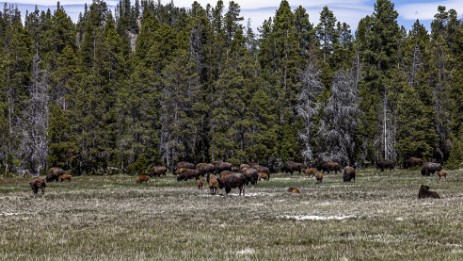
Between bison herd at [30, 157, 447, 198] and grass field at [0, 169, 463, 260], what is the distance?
4863 mm

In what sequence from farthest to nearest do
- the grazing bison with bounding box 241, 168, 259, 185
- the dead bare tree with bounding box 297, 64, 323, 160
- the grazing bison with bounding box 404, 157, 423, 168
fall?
the dead bare tree with bounding box 297, 64, 323, 160
the grazing bison with bounding box 404, 157, 423, 168
the grazing bison with bounding box 241, 168, 259, 185

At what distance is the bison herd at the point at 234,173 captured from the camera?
41.0 meters

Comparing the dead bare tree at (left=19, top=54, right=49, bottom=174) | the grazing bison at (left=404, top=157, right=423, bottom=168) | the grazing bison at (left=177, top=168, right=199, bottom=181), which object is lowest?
the grazing bison at (left=177, top=168, right=199, bottom=181)

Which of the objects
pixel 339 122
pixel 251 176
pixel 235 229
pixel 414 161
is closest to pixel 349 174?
pixel 251 176

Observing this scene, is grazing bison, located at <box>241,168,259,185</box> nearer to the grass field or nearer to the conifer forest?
the grass field

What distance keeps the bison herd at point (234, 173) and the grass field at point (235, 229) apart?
486 cm

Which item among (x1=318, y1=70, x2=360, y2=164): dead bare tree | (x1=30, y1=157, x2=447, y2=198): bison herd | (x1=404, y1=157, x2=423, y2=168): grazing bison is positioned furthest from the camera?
(x1=318, y1=70, x2=360, y2=164): dead bare tree

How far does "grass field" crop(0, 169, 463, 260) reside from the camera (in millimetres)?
15352

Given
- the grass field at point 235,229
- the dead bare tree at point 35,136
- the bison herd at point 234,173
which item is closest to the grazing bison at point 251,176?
the bison herd at point 234,173

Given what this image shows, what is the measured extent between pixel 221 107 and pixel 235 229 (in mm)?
55207

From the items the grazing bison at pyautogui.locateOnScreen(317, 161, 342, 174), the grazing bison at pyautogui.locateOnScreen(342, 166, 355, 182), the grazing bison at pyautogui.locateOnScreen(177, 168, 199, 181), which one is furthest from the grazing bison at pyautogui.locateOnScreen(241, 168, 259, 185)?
the grazing bison at pyautogui.locateOnScreen(317, 161, 342, 174)

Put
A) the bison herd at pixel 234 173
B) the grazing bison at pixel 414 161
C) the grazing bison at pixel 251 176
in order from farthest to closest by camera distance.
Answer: the grazing bison at pixel 414 161, the grazing bison at pixel 251 176, the bison herd at pixel 234 173

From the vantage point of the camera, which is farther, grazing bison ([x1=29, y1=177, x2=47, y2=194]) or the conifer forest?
the conifer forest

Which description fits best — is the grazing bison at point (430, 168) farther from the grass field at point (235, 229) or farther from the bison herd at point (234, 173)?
the grass field at point (235, 229)
